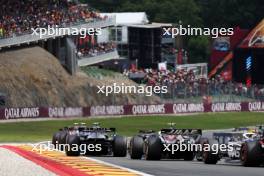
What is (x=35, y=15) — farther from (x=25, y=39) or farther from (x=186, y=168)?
(x=186, y=168)

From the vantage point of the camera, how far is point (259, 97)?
74875 millimetres

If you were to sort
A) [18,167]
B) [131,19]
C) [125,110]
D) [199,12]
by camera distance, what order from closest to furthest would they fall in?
1. [18,167]
2. [125,110]
3. [131,19]
4. [199,12]

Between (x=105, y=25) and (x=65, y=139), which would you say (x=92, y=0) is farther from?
(x=65, y=139)

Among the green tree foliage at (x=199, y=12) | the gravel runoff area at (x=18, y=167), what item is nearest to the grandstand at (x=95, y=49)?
the green tree foliage at (x=199, y=12)

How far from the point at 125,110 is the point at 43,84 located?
6168 mm

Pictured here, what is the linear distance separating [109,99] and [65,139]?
3992 cm

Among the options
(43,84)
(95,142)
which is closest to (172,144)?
(95,142)

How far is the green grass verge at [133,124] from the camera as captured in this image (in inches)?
2023

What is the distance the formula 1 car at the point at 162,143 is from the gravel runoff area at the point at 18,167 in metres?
3.38

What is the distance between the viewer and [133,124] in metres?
63.6

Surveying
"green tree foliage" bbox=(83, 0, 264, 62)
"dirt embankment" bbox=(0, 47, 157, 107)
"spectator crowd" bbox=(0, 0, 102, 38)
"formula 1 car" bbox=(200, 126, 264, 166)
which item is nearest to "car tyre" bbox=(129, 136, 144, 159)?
"formula 1 car" bbox=(200, 126, 264, 166)

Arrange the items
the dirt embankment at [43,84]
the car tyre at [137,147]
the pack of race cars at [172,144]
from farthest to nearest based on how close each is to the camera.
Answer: the dirt embankment at [43,84] → the car tyre at [137,147] → the pack of race cars at [172,144]

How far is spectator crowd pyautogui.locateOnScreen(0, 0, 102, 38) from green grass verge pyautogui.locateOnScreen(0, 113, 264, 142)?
7.65 m

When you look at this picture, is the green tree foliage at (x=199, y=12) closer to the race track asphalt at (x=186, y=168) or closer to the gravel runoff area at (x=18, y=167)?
the race track asphalt at (x=186, y=168)
